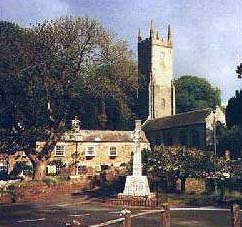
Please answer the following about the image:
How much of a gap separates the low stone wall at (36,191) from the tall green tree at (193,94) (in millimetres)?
57862

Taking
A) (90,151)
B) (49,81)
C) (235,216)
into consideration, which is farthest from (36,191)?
(90,151)

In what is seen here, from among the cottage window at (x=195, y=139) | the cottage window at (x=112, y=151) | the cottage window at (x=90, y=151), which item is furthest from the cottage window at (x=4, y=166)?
the cottage window at (x=195, y=139)

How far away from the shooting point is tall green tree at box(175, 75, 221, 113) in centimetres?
9125

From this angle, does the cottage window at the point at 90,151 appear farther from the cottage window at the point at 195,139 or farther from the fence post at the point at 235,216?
the fence post at the point at 235,216

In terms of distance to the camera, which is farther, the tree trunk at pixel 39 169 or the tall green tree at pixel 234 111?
the tall green tree at pixel 234 111

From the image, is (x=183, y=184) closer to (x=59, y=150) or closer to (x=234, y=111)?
(x=59, y=150)

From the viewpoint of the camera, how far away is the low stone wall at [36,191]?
31.2 metres

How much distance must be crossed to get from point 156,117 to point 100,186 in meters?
41.3

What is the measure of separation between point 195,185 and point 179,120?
33917 millimetres

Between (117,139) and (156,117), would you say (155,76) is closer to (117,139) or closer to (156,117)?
(156,117)

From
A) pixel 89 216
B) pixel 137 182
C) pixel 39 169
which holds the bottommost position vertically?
pixel 89 216

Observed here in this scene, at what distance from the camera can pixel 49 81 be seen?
120ft

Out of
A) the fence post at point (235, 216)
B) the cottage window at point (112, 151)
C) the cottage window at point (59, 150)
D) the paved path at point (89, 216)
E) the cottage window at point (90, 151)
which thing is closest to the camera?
the fence post at point (235, 216)

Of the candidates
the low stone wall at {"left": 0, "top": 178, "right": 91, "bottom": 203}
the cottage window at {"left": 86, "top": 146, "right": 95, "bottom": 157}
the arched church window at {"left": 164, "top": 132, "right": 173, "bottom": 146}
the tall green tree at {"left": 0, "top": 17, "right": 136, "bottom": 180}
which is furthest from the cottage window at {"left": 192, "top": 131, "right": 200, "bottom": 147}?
the low stone wall at {"left": 0, "top": 178, "right": 91, "bottom": 203}
